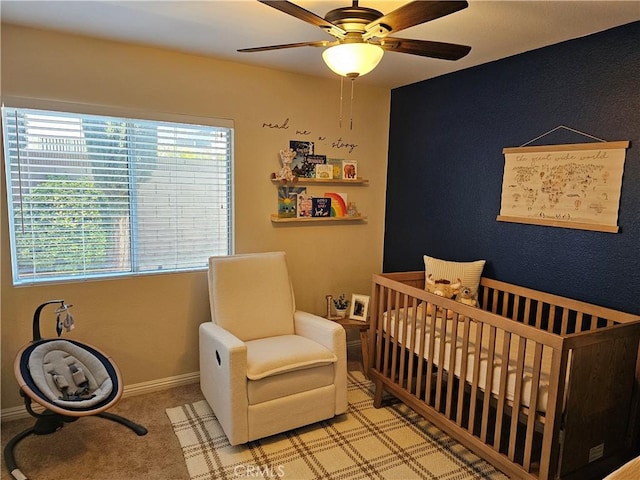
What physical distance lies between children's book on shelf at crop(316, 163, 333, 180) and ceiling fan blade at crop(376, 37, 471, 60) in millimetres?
1681

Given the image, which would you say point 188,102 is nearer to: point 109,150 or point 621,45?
point 109,150

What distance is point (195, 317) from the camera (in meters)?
3.17

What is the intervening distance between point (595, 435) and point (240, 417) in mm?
1751

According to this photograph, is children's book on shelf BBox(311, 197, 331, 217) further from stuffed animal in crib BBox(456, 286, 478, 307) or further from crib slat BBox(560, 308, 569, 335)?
crib slat BBox(560, 308, 569, 335)


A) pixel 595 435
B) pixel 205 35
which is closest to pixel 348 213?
pixel 205 35

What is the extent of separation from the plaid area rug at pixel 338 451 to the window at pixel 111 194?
1.14 metres

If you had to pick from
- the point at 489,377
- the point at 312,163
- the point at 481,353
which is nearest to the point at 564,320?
the point at 481,353

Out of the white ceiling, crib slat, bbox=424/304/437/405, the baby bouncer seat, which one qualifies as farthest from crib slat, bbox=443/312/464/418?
the baby bouncer seat

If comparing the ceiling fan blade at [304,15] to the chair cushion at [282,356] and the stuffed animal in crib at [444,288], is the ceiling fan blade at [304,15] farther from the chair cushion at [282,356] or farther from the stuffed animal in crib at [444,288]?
the stuffed animal in crib at [444,288]

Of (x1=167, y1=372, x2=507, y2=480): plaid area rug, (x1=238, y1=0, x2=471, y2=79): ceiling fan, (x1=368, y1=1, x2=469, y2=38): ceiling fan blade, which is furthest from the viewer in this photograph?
(x1=167, y1=372, x2=507, y2=480): plaid area rug

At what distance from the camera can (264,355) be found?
2477 millimetres

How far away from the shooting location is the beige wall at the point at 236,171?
2578mm

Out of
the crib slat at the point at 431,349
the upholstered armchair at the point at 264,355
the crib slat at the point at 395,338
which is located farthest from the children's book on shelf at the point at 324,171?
the crib slat at the point at 431,349

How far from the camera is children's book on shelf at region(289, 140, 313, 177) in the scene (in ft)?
11.2
